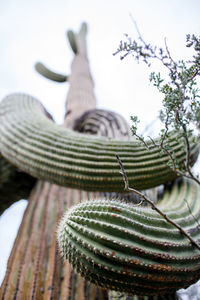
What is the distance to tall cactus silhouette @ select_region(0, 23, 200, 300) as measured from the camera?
88 cm

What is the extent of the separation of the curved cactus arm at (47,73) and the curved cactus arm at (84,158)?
2594 millimetres

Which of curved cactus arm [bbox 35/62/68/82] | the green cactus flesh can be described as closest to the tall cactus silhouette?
the green cactus flesh

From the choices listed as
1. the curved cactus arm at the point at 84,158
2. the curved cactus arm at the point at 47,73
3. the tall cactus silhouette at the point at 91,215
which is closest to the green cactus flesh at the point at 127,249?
the tall cactus silhouette at the point at 91,215

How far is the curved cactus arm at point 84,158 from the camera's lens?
4.60 ft

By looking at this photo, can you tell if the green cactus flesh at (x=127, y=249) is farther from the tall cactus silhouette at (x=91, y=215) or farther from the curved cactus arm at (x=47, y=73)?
the curved cactus arm at (x=47, y=73)

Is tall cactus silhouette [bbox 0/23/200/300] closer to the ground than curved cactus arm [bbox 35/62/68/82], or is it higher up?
closer to the ground

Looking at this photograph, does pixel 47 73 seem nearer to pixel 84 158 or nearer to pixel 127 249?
pixel 84 158

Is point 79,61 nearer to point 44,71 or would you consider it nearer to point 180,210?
point 44,71

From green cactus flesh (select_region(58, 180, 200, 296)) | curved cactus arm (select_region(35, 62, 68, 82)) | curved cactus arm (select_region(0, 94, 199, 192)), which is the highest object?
curved cactus arm (select_region(35, 62, 68, 82))

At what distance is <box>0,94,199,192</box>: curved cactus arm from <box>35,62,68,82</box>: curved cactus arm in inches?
102

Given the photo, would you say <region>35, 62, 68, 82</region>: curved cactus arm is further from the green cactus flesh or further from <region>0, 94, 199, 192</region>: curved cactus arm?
the green cactus flesh

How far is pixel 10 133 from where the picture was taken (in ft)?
5.56

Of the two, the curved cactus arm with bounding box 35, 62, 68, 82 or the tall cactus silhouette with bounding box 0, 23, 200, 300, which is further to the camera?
the curved cactus arm with bounding box 35, 62, 68, 82

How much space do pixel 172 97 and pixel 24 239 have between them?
1139 mm
